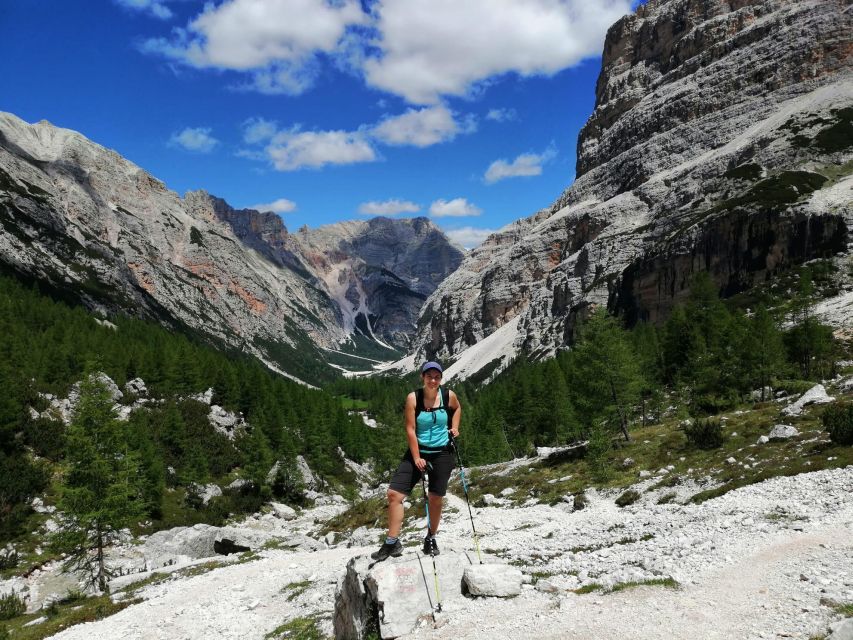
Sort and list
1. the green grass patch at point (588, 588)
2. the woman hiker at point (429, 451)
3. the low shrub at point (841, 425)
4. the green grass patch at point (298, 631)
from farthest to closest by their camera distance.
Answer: the low shrub at point (841, 425)
the green grass patch at point (298, 631)
the woman hiker at point (429, 451)
the green grass patch at point (588, 588)

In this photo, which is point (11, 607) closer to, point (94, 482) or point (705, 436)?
point (94, 482)

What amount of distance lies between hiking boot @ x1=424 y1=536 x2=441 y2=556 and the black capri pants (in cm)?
99

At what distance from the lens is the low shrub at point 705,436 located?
2819 centimetres

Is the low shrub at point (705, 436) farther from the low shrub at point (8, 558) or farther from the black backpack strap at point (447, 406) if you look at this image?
the low shrub at point (8, 558)

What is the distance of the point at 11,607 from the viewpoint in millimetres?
24094

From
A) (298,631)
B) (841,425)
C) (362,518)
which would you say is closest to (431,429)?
(298,631)

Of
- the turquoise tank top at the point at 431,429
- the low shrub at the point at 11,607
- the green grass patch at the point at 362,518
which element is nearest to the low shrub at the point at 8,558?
the low shrub at the point at 11,607

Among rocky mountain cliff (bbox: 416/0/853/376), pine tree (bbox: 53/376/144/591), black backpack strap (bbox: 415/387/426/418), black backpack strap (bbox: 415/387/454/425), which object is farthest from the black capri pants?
rocky mountain cliff (bbox: 416/0/853/376)

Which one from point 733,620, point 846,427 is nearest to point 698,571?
point 733,620

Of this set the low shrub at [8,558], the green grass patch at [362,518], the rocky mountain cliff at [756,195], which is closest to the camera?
the low shrub at [8,558]

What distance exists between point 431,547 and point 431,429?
2.54m

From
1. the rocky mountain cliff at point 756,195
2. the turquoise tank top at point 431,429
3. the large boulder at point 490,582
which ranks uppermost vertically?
the rocky mountain cliff at point 756,195

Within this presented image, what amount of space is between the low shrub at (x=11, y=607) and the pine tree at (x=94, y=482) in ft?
7.42

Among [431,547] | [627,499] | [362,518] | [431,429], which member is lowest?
[362,518]
